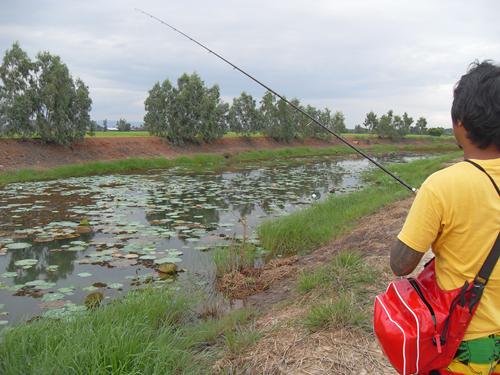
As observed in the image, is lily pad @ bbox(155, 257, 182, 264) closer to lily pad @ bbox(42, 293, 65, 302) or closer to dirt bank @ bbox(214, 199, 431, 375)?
lily pad @ bbox(42, 293, 65, 302)

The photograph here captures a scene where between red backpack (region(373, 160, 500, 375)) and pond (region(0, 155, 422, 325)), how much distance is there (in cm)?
420

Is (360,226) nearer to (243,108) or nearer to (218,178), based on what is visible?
(218,178)

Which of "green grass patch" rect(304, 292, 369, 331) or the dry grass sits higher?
"green grass patch" rect(304, 292, 369, 331)

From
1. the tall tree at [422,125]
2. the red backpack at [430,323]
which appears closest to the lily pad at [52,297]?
the red backpack at [430,323]

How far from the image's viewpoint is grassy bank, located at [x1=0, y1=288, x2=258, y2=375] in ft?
9.66

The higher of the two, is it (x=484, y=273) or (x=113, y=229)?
(x=484, y=273)

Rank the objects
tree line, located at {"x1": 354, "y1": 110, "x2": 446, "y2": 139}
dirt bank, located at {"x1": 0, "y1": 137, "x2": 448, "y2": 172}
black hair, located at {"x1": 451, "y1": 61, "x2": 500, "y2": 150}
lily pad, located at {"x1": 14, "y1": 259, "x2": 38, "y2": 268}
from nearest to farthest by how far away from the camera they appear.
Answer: black hair, located at {"x1": 451, "y1": 61, "x2": 500, "y2": 150} → lily pad, located at {"x1": 14, "y1": 259, "x2": 38, "y2": 268} → dirt bank, located at {"x1": 0, "y1": 137, "x2": 448, "y2": 172} → tree line, located at {"x1": 354, "y1": 110, "x2": 446, "y2": 139}

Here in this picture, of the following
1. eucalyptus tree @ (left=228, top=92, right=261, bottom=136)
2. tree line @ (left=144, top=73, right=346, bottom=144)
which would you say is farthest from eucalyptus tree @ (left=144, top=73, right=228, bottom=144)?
eucalyptus tree @ (left=228, top=92, right=261, bottom=136)

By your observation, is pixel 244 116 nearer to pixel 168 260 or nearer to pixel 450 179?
pixel 168 260

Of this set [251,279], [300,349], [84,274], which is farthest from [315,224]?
[300,349]

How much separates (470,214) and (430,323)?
43cm

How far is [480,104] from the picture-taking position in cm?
149

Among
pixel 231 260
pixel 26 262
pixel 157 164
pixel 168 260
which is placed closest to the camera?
pixel 231 260

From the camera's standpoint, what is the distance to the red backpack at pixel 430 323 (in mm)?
1518
